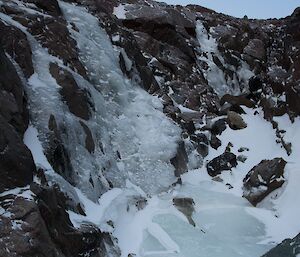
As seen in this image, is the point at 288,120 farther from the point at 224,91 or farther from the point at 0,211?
the point at 0,211

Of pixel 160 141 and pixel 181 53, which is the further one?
pixel 181 53

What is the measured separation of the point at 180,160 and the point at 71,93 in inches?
185

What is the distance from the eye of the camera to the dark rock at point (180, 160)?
15.0 meters

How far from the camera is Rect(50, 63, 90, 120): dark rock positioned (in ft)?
40.9

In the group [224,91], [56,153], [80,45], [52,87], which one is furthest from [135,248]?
[224,91]

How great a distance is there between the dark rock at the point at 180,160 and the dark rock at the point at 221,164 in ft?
3.15

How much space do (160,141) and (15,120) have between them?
662 centimetres

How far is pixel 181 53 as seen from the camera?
2288 centimetres

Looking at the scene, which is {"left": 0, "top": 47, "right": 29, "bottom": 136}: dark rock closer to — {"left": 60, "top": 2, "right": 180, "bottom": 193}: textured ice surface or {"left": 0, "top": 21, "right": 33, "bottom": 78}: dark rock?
{"left": 0, "top": 21, "right": 33, "bottom": 78}: dark rock

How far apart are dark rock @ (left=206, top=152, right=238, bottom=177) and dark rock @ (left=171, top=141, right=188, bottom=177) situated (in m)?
0.96

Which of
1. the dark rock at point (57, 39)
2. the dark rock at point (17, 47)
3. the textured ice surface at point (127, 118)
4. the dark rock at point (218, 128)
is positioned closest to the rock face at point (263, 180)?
the textured ice surface at point (127, 118)

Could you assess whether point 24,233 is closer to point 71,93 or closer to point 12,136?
point 12,136

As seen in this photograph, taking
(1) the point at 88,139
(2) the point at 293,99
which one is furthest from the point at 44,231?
(2) the point at 293,99

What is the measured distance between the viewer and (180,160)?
50.5 feet
